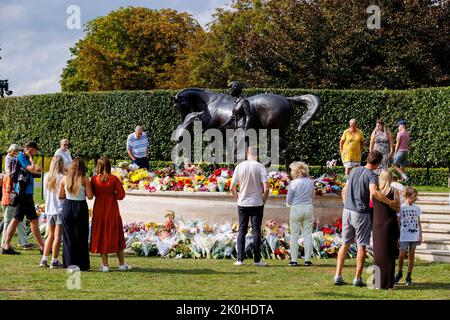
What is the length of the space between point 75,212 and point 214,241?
3.58 m

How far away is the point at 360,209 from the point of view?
35.9ft

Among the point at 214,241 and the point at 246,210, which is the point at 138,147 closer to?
the point at 214,241

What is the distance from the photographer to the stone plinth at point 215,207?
1598cm

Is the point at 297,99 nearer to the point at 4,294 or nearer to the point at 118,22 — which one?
the point at 4,294

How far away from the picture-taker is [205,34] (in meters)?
49.1

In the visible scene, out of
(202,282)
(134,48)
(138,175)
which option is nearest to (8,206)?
(138,175)

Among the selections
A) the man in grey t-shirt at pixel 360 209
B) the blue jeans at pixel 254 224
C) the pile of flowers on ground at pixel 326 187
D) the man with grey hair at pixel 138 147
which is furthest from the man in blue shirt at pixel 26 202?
the man in grey t-shirt at pixel 360 209

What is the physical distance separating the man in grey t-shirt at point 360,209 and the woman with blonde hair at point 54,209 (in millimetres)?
4534

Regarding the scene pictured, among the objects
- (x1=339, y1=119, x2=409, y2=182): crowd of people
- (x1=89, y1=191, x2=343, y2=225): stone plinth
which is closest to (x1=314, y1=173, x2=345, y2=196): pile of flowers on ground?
(x1=89, y1=191, x2=343, y2=225): stone plinth

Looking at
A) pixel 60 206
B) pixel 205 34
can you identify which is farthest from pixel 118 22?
pixel 60 206

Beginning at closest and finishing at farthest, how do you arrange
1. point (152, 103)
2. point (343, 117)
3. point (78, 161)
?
point (78, 161), point (343, 117), point (152, 103)

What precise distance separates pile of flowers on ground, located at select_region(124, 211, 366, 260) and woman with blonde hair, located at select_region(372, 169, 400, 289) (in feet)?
13.5

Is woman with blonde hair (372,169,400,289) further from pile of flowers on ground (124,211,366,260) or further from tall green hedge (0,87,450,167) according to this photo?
tall green hedge (0,87,450,167)

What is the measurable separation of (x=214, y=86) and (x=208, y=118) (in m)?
28.8
